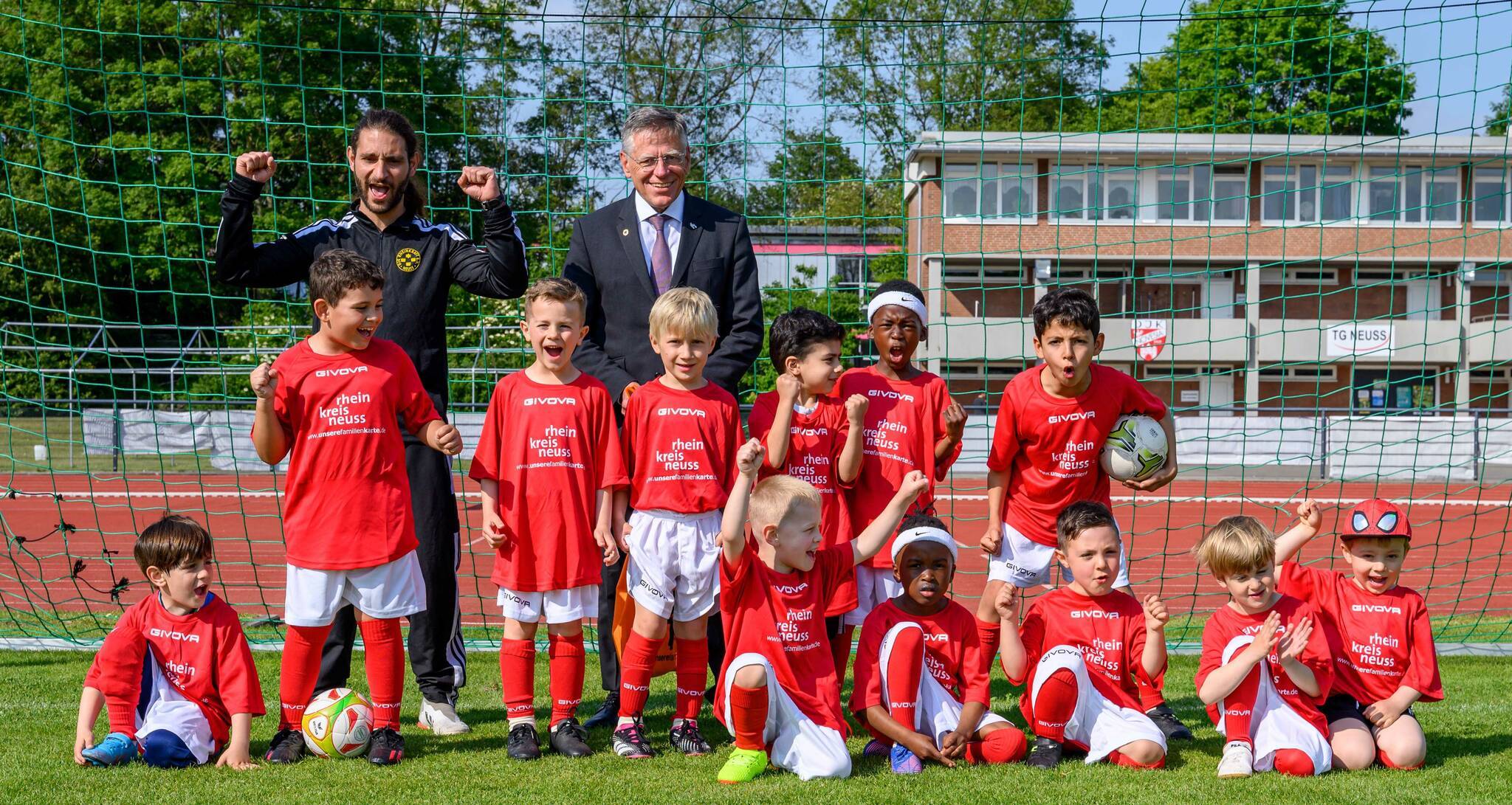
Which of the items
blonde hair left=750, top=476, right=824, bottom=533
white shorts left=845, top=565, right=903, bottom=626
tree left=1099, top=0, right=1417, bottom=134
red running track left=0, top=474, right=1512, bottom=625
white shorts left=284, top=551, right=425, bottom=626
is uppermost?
tree left=1099, top=0, right=1417, bottom=134

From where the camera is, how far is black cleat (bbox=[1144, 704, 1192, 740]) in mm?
4254

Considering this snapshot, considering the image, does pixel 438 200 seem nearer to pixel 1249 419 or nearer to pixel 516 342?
pixel 516 342

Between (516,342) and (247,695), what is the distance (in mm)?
10719

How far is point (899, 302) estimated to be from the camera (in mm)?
4383

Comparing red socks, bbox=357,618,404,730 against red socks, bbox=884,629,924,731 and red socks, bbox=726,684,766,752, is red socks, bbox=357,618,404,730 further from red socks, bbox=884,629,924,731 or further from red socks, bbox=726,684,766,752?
red socks, bbox=884,629,924,731

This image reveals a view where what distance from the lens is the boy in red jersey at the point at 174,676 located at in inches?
149

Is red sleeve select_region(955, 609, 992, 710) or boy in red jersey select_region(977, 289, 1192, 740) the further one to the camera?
boy in red jersey select_region(977, 289, 1192, 740)

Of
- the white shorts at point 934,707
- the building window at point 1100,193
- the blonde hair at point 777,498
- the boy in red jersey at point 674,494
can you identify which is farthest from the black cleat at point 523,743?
the building window at point 1100,193

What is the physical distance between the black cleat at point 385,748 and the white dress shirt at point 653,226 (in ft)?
5.93

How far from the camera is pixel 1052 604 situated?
3973 mm

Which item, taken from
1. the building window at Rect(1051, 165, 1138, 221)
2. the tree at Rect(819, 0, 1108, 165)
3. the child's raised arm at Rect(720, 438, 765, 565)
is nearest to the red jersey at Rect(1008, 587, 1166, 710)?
the child's raised arm at Rect(720, 438, 765, 565)

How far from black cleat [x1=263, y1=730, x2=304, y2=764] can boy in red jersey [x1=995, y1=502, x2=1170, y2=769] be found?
7.39ft

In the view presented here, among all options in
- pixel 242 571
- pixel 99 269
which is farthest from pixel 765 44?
pixel 99 269

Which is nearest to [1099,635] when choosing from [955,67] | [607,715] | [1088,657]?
[1088,657]
